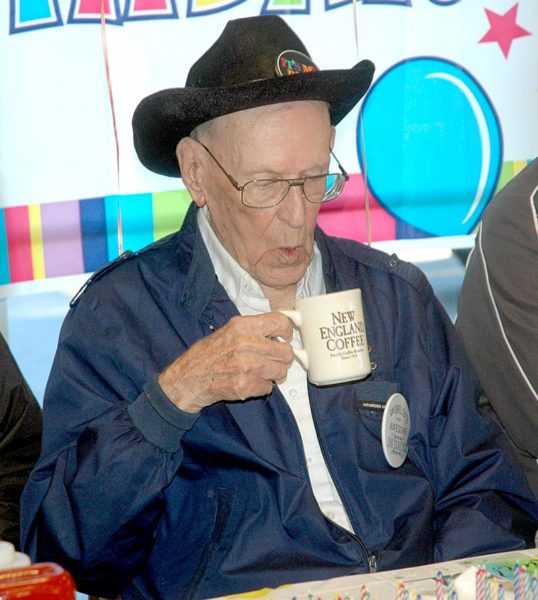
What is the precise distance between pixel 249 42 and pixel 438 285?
81.2 inches

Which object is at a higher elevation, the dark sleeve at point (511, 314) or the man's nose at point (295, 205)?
the man's nose at point (295, 205)

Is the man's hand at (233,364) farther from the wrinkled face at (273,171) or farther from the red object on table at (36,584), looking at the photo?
the red object on table at (36,584)

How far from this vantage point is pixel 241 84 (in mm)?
1938

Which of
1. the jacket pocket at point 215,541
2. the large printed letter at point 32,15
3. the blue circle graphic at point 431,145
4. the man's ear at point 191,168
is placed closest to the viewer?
the jacket pocket at point 215,541

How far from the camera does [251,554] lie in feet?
5.86

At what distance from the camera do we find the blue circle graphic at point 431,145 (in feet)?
12.1

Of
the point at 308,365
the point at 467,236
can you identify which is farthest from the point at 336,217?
the point at 308,365

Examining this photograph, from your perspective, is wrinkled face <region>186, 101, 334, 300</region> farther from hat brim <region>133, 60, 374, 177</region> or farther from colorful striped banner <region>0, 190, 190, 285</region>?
colorful striped banner <region>0, 190, 190, 285</region>

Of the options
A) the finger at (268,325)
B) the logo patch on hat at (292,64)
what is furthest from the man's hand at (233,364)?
the logo patch on hat at (292,64)

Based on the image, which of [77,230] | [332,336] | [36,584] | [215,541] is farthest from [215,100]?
[77,230]

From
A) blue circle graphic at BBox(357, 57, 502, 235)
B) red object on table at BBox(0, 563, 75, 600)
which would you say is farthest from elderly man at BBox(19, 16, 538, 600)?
blue circle graphic at BBox(357, 57, 502, 235)

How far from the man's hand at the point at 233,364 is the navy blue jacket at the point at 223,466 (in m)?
0.04

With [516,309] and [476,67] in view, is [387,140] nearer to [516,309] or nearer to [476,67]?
[476,67]

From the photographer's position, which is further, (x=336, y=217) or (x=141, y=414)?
(x=336, y=217)
